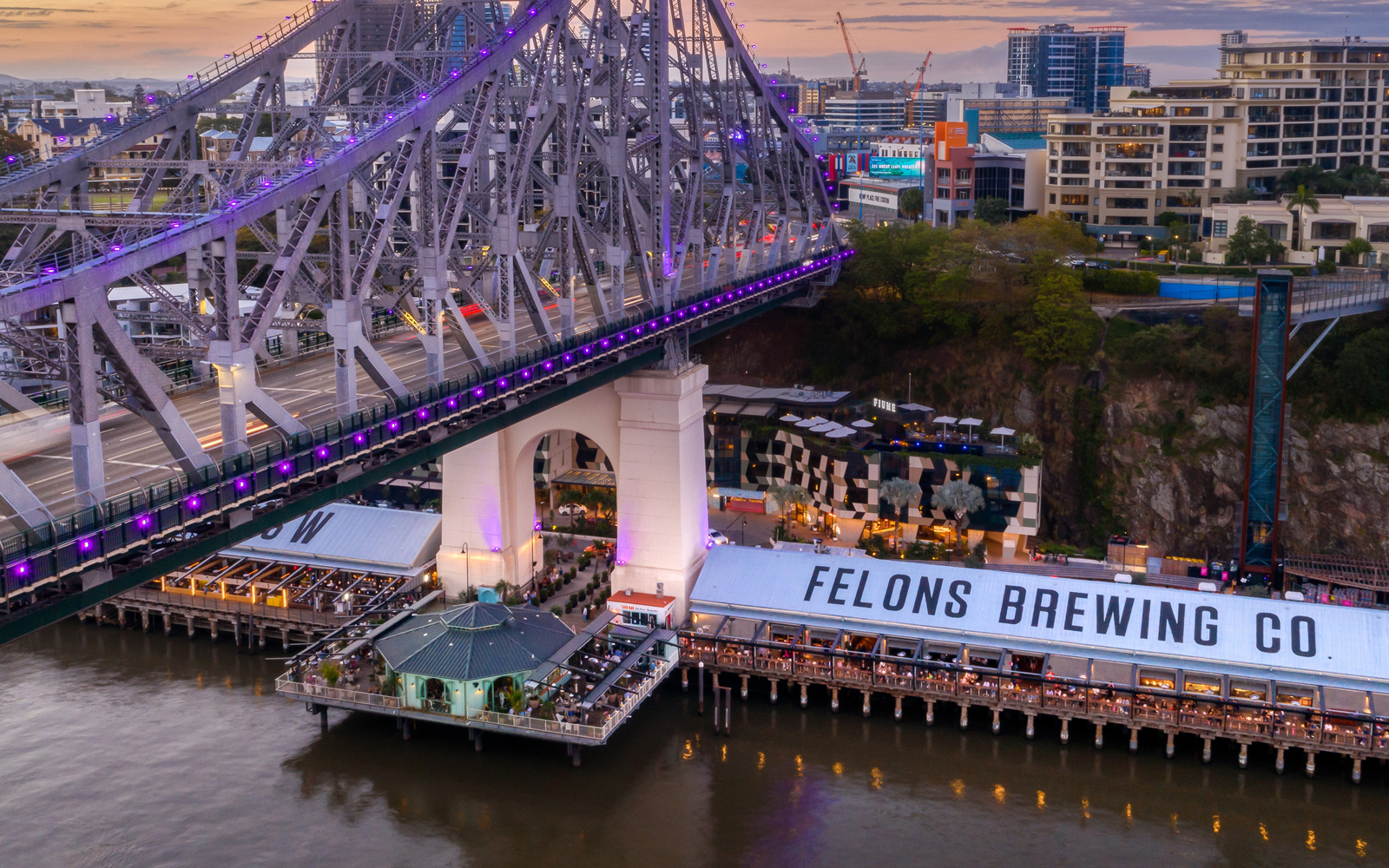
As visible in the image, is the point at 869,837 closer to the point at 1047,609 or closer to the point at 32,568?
the point at 1047,609

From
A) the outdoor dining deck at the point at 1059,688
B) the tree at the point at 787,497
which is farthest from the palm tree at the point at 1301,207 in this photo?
the outdoor dining deck at the point at 1059,688

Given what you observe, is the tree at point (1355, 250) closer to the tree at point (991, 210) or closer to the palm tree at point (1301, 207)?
the palm tree at point (1301, 207)

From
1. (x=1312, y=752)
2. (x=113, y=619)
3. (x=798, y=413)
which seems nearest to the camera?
(x=1312, y=752)

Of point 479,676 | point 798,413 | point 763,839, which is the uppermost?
point 798,413

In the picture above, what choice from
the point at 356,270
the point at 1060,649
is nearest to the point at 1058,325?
the point at 1060,649

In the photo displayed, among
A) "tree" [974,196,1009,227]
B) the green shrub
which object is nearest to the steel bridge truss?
the green shrub

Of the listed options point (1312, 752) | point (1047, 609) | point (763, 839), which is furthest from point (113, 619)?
point (1312, 752)
